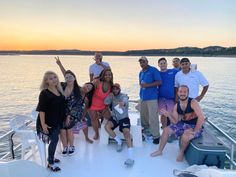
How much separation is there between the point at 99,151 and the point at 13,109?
37.1ft

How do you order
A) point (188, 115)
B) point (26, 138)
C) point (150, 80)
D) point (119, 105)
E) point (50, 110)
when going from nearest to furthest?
point (50, 110)
point (26, 138)
point (188, 115)
point (119, 105)
point (150, 80)

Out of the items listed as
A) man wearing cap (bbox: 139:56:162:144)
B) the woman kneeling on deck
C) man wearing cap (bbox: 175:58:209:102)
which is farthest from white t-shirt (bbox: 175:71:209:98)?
the woman kneeling on deck

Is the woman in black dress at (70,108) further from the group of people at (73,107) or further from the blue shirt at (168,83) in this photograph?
the blue shirt at (168,83)

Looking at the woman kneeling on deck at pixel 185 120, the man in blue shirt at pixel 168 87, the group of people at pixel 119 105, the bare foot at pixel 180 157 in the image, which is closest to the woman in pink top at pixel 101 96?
the group of people at pixel 119 105

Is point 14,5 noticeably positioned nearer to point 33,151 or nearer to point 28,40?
point 28,40

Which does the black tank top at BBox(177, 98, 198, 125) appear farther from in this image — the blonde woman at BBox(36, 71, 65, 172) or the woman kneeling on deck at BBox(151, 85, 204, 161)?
the blonde woman at BBox(36, 71, 65, 172)

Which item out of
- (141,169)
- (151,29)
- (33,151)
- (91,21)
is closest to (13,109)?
(91,21)

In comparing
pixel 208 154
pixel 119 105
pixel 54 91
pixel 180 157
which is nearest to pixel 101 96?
pixel 119 105

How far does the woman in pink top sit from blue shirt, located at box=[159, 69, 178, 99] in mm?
950

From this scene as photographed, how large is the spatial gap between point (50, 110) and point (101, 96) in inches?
54.2

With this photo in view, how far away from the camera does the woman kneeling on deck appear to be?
3912mm

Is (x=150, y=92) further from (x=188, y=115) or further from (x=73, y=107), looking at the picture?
(x=73, y=107)

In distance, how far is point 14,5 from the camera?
58.6ft

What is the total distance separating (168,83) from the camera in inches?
192
